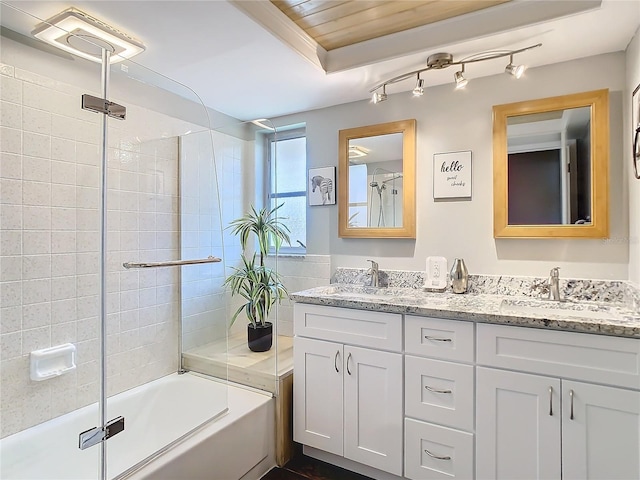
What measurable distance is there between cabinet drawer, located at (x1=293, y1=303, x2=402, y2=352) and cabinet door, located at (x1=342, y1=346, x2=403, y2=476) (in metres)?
0.05

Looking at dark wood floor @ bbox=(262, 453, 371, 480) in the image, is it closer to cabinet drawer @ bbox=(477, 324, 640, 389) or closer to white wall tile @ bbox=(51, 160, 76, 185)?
cabinet drawer @ bbox=(477, 324, 640, 389)

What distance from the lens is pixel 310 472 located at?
1991 millimetres

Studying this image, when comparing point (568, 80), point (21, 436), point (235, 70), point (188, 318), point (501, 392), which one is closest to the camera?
point (501, 392)

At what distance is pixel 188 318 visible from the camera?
95.3 inches

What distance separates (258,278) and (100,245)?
942 mm

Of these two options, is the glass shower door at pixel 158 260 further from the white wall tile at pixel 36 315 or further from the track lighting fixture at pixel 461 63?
the track lighting fixture at pixel 461 63

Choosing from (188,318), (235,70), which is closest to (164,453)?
(188,318)

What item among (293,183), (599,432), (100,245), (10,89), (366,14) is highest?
(366,14)

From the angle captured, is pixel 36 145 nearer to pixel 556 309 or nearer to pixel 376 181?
pixel 376 181

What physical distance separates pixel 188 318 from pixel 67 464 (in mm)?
949

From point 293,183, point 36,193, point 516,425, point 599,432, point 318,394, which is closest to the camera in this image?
point 599,432

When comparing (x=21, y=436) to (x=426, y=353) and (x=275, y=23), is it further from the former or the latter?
(x=275, y=23)

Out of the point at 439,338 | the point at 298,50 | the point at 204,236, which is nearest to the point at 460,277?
the point at 439,338

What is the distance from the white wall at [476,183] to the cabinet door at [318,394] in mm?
728
